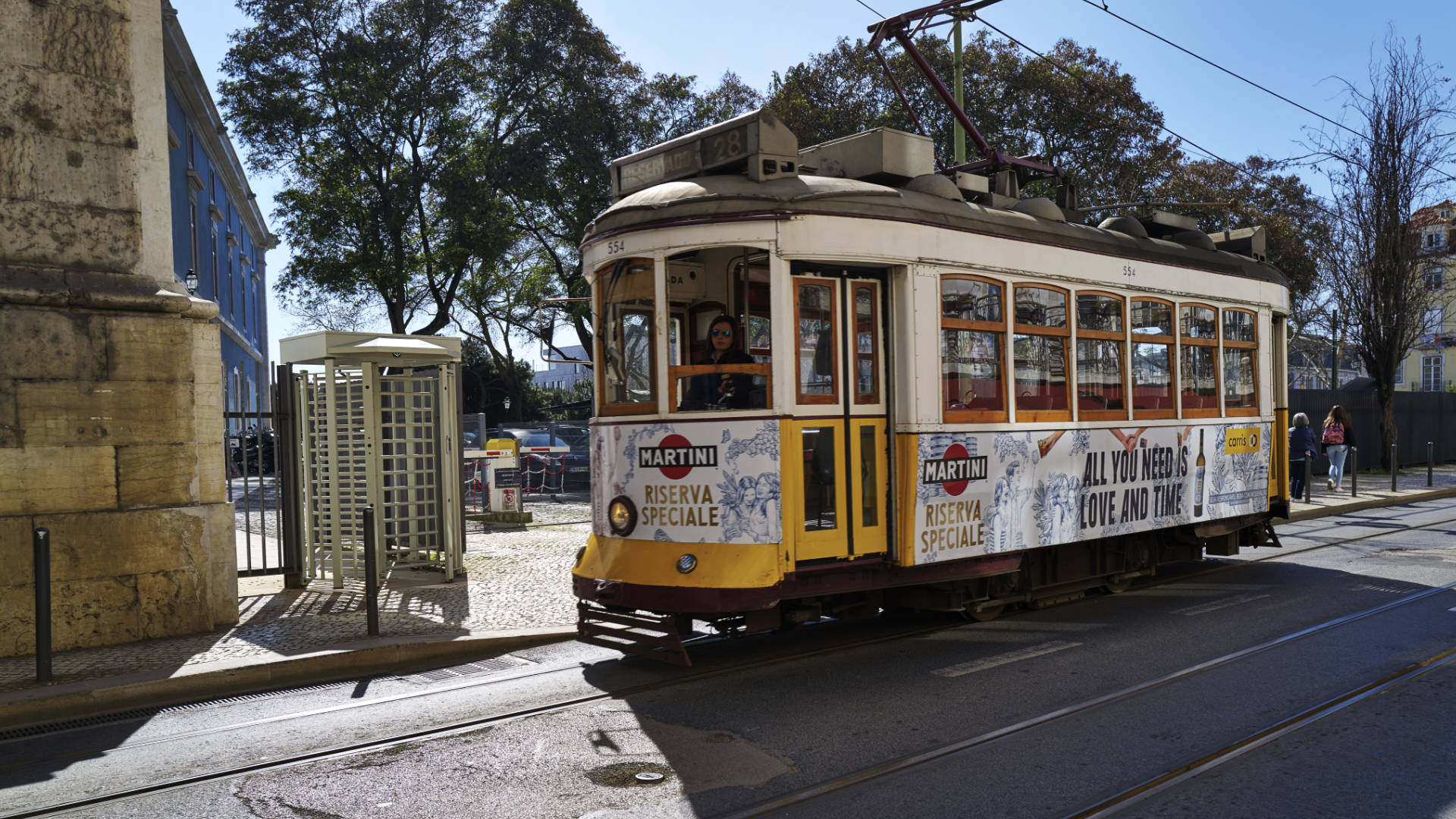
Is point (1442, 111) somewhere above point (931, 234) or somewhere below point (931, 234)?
above

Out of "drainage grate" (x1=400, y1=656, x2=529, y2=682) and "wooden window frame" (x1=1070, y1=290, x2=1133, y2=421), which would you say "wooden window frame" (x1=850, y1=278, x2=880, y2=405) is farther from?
"drainage grate" (x1=400, y1=656, x2=529, y2=682)

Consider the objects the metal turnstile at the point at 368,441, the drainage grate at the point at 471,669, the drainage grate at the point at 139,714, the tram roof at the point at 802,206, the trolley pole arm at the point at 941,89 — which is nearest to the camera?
the drainage grate at the point at 139,714

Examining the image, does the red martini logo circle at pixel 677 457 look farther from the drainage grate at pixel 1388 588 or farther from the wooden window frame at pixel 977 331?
the drainage grate at pixel 1388 588

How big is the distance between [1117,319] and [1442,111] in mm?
19191

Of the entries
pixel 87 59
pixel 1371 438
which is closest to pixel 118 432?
pixel 87 59

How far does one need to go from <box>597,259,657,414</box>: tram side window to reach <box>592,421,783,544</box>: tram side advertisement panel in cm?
27

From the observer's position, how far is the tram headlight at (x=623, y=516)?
6977 millimetres

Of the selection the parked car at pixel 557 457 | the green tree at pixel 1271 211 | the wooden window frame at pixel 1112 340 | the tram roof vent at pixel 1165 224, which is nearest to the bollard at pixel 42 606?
the wooden window frame at pixel 1112 340

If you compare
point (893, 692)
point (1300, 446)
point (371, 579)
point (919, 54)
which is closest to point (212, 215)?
point (919, 54)

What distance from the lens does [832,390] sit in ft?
23.0

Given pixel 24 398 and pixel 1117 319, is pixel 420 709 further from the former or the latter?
pixel 1117 319

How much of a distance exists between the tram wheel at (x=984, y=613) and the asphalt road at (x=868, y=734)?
0.28ft

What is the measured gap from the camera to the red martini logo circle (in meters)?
6.73

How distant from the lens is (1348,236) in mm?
25406
